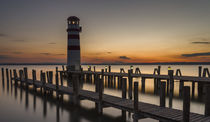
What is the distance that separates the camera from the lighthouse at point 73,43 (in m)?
28.5

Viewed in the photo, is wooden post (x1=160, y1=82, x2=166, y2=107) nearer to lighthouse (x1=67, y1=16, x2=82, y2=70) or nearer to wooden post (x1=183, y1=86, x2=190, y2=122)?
wooden post (x1=183, y1=86, x2=190, y2=122)

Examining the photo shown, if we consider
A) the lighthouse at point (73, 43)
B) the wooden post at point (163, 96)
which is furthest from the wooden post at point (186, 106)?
the lighthouse at point (73, 43)

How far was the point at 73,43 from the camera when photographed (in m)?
28.5

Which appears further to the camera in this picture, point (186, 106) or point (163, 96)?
point (163, 96)

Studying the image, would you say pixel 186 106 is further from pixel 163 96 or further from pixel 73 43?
pixel 73 43

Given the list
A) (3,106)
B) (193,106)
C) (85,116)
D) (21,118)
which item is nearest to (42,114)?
(21,118)

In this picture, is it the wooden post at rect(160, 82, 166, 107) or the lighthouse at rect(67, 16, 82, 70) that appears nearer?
the wooden post at rect(160, 82, 166, 107)

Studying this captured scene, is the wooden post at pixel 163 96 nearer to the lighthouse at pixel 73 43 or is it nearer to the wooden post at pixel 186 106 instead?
the wooden post at pixel 186 106

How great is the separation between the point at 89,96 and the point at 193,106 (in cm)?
893

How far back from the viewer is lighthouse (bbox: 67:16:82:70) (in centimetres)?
2848

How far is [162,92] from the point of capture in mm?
8797

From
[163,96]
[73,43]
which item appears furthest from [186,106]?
[73,43]

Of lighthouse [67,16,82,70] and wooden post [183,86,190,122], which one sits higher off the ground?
lighthouse [67,16,82,70]

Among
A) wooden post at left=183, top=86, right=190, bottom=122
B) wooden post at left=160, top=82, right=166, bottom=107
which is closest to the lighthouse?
wooden post at left=160, top=82, right=166, bottom=107
